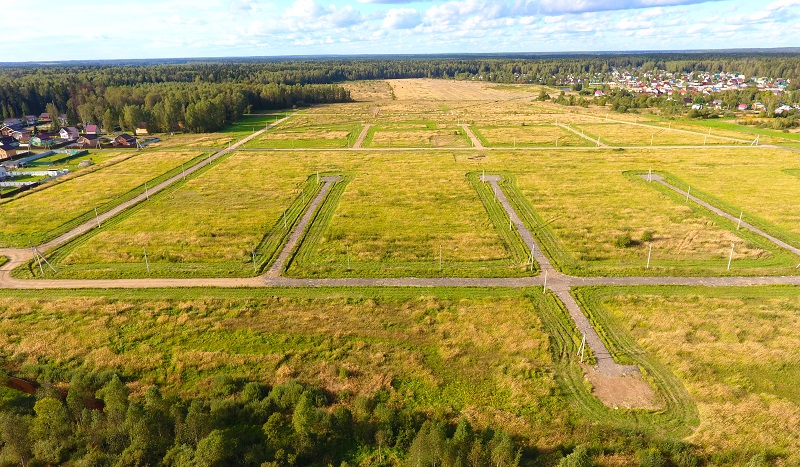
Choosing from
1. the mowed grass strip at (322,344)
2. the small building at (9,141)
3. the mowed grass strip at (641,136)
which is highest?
the small building at (9,141)

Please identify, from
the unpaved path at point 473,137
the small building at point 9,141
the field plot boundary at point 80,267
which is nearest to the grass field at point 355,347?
the field plot boundary at point 80,267

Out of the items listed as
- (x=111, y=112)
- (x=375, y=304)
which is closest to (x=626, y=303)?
(x=375, y=304)

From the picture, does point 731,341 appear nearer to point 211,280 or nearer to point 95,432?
point 95,432

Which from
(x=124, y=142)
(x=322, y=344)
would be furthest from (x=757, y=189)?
(x=124, y=142)

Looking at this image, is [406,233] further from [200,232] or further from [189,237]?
[189,237]

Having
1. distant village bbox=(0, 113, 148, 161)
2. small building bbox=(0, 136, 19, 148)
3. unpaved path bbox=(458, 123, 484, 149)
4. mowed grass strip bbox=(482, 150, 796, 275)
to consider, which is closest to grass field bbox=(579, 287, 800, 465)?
mowed grass strip bbox=(482, 150, 796, 275)

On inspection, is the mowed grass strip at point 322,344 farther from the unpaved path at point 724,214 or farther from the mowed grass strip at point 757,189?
the mowed grass strip at point 757,189
